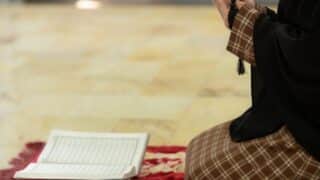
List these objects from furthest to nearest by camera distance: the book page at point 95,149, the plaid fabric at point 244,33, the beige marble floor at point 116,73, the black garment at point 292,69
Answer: the beige marble floor at point 116,73 → the book page at point 95,149 → the plaid fabric at point 244,33 → the black garment at point 292,69

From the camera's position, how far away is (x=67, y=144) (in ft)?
6.20

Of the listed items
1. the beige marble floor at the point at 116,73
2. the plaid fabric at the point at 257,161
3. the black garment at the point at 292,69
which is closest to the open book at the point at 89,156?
the beige marble floor at the point at 116,73

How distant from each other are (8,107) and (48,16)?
A: 135 centimetres

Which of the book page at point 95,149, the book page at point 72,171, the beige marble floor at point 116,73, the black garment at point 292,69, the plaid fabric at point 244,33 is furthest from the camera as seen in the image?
the beige marble floor at point 116,73

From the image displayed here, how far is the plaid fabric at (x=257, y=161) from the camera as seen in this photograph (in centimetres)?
133

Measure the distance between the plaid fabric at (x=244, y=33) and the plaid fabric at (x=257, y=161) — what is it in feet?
0.53

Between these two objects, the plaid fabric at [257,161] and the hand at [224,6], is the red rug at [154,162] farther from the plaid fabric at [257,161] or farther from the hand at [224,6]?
the hand at [224,6]

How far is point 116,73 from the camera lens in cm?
267

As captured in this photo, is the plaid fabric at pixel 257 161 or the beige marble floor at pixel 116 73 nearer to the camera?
the plaid fabric at pixel 257 161

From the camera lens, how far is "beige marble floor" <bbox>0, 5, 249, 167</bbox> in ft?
7.14

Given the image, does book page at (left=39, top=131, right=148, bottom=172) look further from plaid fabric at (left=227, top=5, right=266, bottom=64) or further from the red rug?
plaid fabric at (left=227, top=5, right=266, bottom=64)

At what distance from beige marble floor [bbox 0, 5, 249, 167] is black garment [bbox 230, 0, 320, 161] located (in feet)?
2.30

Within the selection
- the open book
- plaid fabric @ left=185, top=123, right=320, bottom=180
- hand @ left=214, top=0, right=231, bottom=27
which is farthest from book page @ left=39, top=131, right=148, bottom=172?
hand @ left=214, top=0, right=231, bottom=27

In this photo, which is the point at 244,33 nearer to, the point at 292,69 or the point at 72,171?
the point at 292,69
